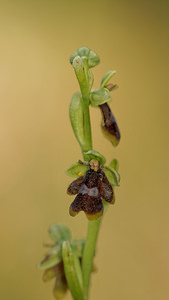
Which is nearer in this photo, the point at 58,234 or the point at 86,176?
the point at 86,176

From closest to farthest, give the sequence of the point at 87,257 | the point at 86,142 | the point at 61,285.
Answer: the point at 86,142, the point at 87,257, the point at 61,285

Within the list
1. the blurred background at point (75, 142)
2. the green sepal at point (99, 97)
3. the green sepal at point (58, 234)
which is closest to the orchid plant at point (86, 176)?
the green sepal at point (99, 97)

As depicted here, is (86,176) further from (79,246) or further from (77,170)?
(79,246)

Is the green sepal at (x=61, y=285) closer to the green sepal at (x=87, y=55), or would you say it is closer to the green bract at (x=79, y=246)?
the green bract at (x=79, y=246)

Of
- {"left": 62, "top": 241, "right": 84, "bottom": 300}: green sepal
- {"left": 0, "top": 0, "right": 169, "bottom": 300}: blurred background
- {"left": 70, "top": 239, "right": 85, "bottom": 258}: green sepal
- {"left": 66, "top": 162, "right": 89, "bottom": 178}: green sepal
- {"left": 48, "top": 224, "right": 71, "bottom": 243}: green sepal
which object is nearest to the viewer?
{"left": 66, "top": 162, "right": 89, "bottom": 178}: green sepal

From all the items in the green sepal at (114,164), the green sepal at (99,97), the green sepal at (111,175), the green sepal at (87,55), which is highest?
the green sepal at (87,55)

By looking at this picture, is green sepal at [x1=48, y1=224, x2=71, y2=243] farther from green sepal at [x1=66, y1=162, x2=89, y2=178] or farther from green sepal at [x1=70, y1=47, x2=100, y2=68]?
green sepal at [x1=70, y1=47, x2=100, y2=68]

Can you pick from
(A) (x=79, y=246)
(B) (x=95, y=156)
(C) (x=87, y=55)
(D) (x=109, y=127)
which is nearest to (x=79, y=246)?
(A) (x=79, y=246)

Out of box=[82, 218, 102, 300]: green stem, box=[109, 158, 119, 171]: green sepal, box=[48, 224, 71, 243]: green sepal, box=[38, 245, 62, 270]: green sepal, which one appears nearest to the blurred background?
box=[48, 224, 71, 243]: green sepal
